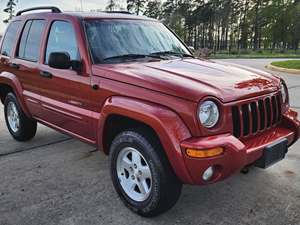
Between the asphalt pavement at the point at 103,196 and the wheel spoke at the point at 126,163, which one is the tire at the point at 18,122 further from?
the wheel spoke at the point at 126,163

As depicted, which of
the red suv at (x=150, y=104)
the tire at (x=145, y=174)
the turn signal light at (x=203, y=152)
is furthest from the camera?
the tire at (x=145, y=174)

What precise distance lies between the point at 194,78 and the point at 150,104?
476 mm

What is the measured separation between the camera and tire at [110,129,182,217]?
3.12 meters

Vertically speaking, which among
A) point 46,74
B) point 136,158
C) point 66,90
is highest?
point 46,74

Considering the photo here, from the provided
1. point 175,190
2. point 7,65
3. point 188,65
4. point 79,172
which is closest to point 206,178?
point 175,190

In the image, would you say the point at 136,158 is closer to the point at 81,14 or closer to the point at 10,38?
the point at 81,14

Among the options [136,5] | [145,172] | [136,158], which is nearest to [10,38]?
[136,158]

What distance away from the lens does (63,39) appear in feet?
14.0

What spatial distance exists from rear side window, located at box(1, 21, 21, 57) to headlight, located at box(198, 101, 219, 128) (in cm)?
351

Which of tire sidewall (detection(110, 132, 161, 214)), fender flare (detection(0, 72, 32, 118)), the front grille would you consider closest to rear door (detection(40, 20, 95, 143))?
tire sidewall (detection(110, 132, 161, 214))

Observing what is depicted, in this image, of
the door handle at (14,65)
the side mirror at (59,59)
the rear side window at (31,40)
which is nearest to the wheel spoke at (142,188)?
the side mirror at (59,59)

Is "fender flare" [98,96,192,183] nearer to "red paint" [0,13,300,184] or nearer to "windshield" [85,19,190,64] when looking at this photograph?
"red paint" [0,13,300,184]

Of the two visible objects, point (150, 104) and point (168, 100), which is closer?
point (168, 100)

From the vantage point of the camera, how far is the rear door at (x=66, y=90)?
3.90 metres
